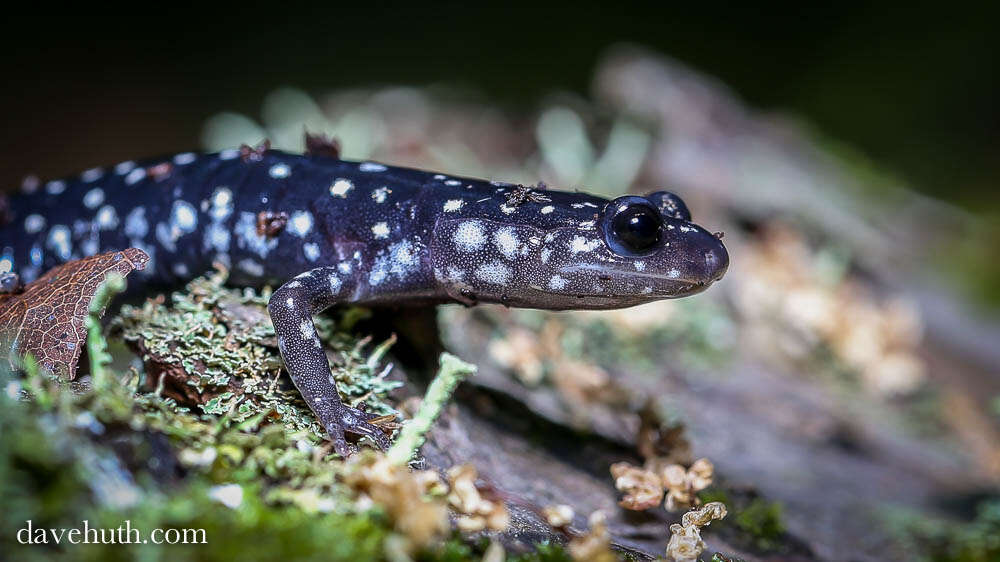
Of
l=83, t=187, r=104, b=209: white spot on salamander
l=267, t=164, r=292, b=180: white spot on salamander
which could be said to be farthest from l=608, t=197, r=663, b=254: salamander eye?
A: l=83, t=187, r=104, b=209: white spot on salamander

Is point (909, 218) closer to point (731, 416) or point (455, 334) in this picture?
point (731, 416)

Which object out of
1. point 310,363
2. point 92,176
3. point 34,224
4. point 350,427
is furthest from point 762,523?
point 34,224

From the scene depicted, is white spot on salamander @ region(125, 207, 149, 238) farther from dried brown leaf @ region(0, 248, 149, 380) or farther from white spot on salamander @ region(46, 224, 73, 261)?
dried brown leaf @ region(0, 248, 149, 380)

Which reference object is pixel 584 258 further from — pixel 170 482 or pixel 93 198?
pixel 93 198

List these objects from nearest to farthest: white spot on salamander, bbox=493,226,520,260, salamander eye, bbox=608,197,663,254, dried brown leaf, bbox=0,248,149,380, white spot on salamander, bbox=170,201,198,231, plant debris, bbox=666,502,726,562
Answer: plant debris, bbox=666,502,726,562 → dried brown leaf, bbox=0,248,149,380 → salamander eye, bbox=608,197,663,254 → white spot on salamander, bbox=493,226,520,260 → white spot on salamander, bbox=170,201,198,231

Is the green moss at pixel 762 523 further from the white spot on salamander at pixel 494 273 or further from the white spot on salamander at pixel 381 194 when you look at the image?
the white spot on salamander at pixel 381 194
